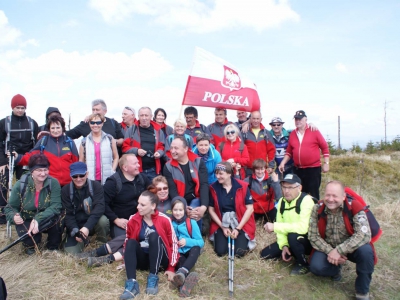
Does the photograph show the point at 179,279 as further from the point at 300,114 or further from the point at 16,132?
the point at 300,114

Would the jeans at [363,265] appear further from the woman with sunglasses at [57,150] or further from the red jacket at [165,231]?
the woman with sunglasses at [57,150]

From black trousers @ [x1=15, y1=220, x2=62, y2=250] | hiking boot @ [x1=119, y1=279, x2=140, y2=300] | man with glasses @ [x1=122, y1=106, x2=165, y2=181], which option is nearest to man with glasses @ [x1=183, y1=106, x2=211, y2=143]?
man with glasses @ [x1=122, y1=106, x2=165, y2=181]

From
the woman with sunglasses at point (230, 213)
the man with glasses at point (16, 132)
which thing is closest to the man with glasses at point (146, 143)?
the woman with sunglasses at point (230, 213)

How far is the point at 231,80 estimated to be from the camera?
789 cm

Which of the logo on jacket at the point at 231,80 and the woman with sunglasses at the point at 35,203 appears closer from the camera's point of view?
the woman with sunglasses at the point at 35,203

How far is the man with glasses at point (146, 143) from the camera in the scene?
22.2 ft

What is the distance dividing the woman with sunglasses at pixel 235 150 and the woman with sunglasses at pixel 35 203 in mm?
3276

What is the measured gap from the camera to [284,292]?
15.7 ft

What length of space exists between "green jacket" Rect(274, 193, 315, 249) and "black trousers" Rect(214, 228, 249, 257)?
2.28ft

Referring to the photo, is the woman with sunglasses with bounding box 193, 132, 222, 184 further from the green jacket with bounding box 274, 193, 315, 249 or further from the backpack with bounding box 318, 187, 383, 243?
the backpack with bounding box 318, 187, 383, 243

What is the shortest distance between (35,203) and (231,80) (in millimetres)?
4885

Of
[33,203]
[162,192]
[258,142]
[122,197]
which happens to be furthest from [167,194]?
[258,142]

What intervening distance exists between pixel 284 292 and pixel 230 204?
1751mm

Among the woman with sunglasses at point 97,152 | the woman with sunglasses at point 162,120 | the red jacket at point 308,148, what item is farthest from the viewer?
the red jacket at point 308,148
